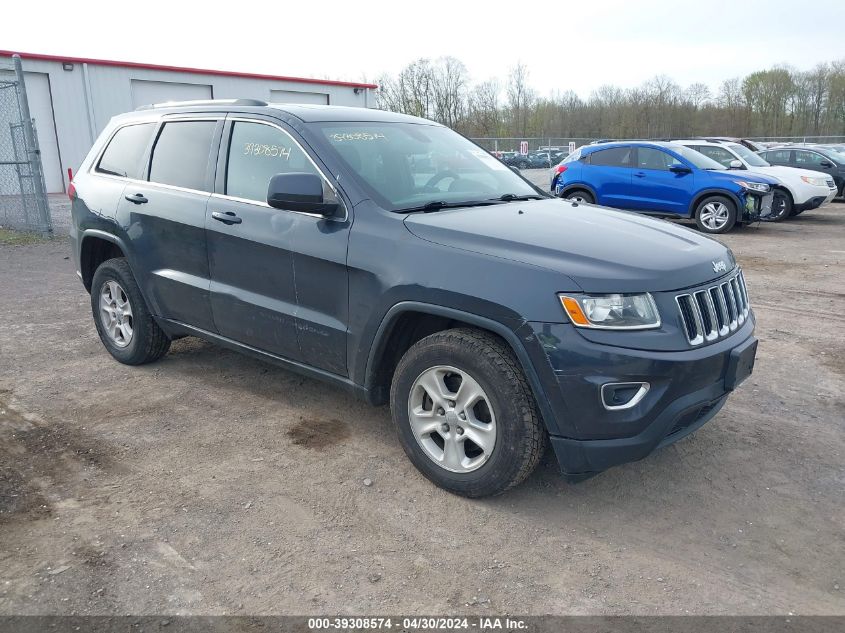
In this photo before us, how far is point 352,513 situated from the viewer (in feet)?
11.2

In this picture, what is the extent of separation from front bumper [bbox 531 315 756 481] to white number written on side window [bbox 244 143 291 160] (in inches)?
75.6

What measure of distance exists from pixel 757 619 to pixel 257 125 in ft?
11.8

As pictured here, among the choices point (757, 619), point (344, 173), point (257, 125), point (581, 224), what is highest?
point (257, 125)

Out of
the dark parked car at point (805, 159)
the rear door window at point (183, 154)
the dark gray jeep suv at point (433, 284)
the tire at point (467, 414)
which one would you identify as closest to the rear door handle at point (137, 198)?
the dark gray jeep suv at point (433, 284)

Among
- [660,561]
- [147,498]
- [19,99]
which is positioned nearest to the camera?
[660,561]

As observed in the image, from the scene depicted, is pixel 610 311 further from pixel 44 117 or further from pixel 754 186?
pixel 44 117

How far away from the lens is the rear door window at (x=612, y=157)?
13391mm

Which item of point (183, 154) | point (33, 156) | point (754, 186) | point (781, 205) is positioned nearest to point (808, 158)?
point (781, 205)

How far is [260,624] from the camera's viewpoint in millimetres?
2648

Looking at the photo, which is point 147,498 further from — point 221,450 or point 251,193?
point 251,193

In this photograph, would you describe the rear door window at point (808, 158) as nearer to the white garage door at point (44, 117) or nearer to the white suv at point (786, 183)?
the white suv at point (786, 183)

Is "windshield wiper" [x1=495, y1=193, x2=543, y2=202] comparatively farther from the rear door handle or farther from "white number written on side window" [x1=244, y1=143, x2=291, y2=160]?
the rear door handle

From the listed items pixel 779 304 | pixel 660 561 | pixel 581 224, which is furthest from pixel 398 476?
pixel 779 304

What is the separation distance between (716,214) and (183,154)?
35.1 ft
